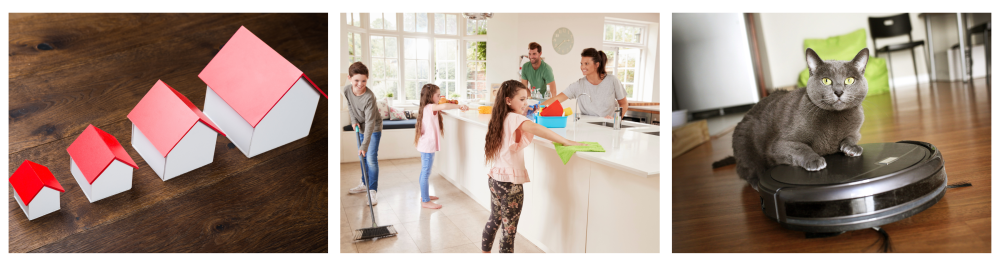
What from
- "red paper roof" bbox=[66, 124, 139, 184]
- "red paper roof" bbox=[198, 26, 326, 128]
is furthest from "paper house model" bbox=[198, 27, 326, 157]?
"red paper roof" bbox=[66, 124, 139, 184]

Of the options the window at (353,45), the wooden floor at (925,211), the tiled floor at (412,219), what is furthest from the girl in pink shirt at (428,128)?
the wooden floor at (925,211)

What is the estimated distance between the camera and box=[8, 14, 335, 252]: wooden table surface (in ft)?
4.43

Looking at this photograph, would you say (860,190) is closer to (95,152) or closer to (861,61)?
(861,61)

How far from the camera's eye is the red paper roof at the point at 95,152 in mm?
1285

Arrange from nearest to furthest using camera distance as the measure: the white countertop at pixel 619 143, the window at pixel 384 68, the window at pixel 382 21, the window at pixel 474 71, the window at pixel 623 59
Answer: the white countertop at pixel 619 143, the window at pixel 382 21, the window at pixel 384 68, the window at pixel 474 71, the window at pixel 623 59

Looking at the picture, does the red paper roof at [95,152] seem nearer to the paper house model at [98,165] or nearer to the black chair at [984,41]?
the paper house model at [98,165]

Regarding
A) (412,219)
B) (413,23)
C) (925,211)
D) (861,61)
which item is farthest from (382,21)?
(925,211)

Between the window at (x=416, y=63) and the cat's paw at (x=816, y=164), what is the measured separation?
192cm

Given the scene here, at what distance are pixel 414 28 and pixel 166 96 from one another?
1.18 metres

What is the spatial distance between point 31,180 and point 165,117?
516 mm

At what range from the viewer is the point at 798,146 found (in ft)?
4.03

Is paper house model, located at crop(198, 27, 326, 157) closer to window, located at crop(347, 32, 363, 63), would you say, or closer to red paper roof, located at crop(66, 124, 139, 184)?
red paper roof, located at crop(66, 124, 139, 184)

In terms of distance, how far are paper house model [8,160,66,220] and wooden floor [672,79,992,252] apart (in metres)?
2.04
